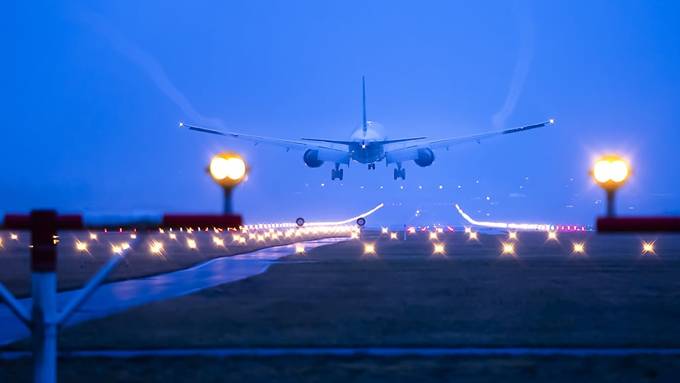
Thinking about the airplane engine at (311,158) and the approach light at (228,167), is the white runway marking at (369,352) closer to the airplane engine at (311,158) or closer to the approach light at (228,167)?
the approach light at (228,167)

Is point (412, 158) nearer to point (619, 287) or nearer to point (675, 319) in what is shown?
point (619, 287)

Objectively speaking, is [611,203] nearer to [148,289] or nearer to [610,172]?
[610,172]

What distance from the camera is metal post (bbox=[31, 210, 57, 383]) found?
7344mm

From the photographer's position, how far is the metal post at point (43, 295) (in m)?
7.34

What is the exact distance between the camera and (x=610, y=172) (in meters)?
6.36

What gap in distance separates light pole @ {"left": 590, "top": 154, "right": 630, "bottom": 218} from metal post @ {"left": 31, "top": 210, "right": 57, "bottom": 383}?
13.8ft

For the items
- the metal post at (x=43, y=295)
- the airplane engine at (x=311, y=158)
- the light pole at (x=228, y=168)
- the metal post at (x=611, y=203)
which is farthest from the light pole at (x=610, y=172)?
the airplane engine at (x=311, y=158)

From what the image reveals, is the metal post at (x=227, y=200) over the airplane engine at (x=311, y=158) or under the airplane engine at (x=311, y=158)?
under

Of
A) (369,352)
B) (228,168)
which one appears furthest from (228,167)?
(369,352)

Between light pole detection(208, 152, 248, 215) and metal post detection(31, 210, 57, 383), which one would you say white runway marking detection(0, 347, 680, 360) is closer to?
metal post detection(31, 210, 57, 383)

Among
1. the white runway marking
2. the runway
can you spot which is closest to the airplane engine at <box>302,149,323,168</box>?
the runway

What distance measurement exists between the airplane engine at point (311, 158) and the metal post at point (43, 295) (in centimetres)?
5342

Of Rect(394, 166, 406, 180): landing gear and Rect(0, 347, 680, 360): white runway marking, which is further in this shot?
Rect(394, 166, 406, 180): landing gear

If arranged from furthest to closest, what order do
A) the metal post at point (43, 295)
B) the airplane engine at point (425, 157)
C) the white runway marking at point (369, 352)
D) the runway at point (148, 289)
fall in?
the airplane engine at point (425, 157) → the runway at point (148, 289) → the white runway marking at point (369, 352) → the metal post at point (43, 295)
